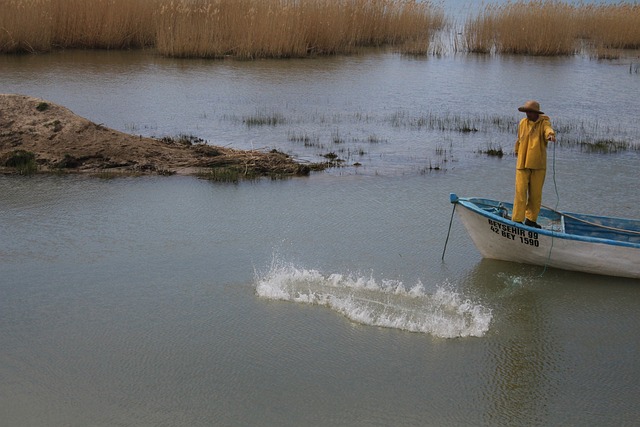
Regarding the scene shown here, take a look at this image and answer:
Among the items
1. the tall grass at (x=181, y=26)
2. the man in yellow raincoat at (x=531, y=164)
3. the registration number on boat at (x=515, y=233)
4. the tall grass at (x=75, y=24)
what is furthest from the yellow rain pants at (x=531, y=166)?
the tall grass at (x=75, y=24)

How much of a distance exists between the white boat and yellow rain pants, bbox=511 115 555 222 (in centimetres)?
21

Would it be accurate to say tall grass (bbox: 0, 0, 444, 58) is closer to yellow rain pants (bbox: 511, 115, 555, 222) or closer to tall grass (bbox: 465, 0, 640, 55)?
tall grass (bbox: 465, 0, 640, 55)

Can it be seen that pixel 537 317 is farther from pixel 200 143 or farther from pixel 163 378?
pixel 200 143

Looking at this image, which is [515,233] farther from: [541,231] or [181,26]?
[181,26]

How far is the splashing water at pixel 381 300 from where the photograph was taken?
239 inches

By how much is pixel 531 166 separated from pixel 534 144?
18 centimetres

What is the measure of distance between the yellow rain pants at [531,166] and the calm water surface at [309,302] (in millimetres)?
570

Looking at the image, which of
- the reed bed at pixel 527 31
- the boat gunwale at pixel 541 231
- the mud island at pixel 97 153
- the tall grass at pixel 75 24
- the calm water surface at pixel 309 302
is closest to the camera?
the calm water surface at pixel 309 302

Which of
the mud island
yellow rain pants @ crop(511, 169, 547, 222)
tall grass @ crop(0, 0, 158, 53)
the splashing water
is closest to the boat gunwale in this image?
yellow rain pants @ crop(511, 169, 547, 222)

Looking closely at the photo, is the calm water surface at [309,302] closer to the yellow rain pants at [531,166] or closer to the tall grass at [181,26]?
the yellow rain pants at [531,166]

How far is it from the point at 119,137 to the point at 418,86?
8305 mm

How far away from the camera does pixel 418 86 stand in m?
17.5

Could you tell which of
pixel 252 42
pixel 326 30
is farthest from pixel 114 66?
pixel 326 30

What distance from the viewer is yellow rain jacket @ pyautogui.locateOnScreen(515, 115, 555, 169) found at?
22.8 feet
